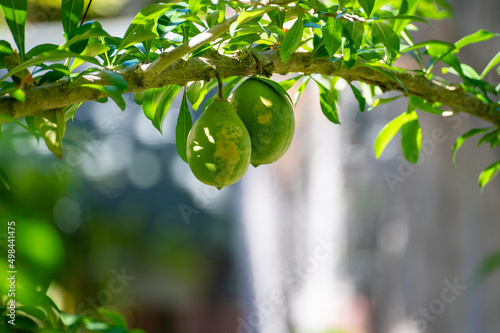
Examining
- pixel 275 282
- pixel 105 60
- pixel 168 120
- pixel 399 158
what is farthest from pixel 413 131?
pixel 168 120

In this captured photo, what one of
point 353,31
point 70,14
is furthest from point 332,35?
point 70,14

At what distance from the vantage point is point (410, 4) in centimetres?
58

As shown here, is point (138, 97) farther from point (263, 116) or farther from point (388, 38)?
point (388, 38)

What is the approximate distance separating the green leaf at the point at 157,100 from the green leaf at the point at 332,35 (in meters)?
0.15

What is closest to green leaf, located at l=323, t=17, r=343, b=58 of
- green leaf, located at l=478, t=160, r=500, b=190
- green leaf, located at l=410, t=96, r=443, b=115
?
green leaf, located at l=410, t=96, r=443, b=115

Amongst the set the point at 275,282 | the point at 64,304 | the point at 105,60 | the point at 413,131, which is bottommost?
the point at 64,304

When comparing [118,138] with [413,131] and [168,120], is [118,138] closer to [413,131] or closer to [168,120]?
[168,120]

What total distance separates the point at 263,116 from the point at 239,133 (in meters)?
0.04

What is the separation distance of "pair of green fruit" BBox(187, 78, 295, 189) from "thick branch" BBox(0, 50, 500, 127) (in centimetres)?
3

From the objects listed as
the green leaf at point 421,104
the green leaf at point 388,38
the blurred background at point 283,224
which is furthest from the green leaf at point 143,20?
the blurred background at point 283,224

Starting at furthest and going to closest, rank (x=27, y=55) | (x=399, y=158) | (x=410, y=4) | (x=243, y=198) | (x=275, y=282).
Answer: (x=243, y=198) < (x=275, y=282) < (x=399, y=158) < (x=410, y=4) < (x=27, y=55)

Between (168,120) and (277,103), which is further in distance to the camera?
(168,120)

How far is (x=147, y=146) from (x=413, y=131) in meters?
1.82

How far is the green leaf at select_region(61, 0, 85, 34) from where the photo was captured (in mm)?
480
